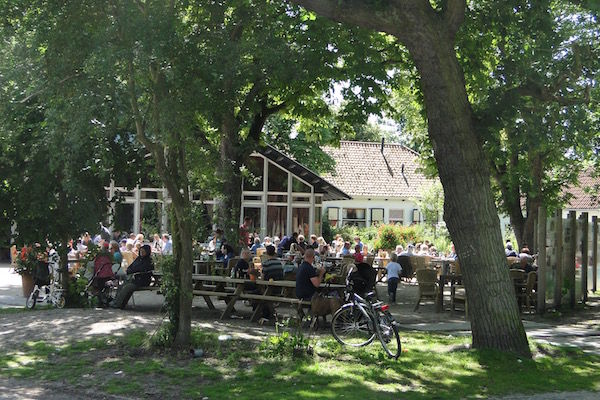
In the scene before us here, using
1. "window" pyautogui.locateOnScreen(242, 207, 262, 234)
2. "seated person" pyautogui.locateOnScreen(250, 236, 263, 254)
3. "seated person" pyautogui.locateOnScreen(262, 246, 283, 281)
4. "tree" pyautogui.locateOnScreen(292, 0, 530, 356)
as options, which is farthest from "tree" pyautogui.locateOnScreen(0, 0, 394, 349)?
"window" pyautogui.locateOnScreen(242, 207, 262, 234)

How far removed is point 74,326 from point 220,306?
5.06 meters

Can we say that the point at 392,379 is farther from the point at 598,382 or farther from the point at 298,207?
the point at 298,207

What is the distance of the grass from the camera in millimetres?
9281

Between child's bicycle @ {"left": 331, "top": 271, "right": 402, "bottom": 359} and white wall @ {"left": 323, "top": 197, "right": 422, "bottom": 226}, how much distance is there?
35105mm

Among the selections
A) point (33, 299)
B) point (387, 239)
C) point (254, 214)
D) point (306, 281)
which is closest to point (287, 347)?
point (306, 281)

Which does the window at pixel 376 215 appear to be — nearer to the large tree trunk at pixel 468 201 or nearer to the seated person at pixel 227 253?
the seated person at pixel 227 253

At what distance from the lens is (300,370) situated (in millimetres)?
10203

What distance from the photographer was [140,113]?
11.6 meters

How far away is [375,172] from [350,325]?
39.9 metres

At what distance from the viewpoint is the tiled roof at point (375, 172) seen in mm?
49688

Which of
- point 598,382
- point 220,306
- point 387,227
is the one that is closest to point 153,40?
point 598,382

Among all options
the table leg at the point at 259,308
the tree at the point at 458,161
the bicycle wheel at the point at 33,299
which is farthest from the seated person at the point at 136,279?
the tree at the point at 458,161

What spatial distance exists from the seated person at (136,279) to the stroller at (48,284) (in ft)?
4.24

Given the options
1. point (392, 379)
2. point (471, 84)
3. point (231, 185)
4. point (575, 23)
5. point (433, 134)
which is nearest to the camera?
point (392, 379)
